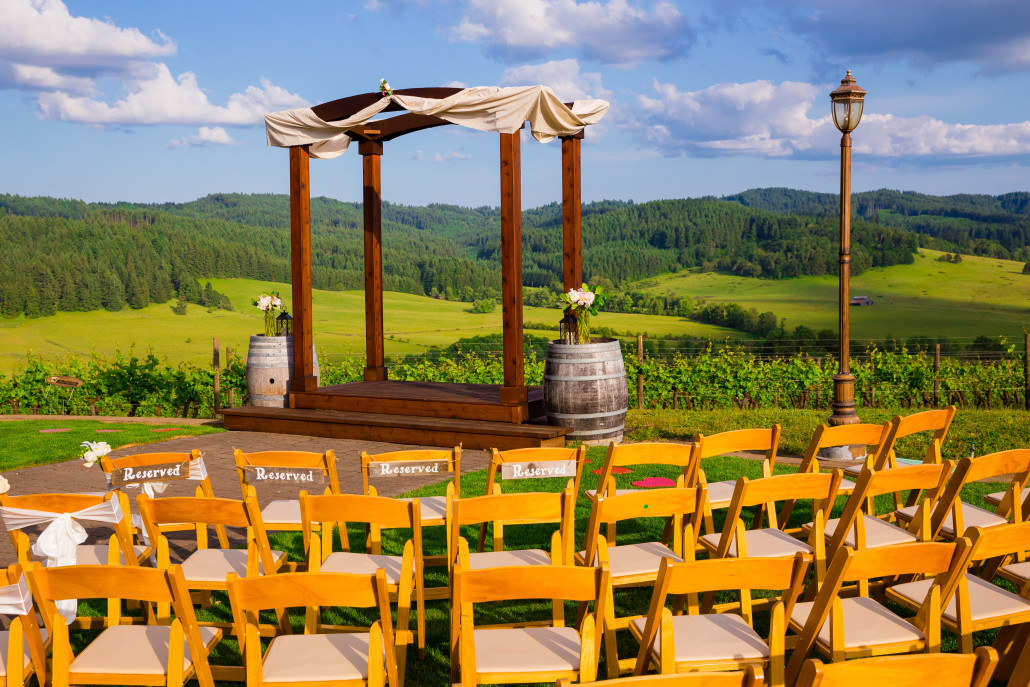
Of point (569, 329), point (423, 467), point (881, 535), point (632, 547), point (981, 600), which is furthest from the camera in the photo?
point (569, 329)

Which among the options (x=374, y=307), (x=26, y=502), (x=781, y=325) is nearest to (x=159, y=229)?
(x=781, y=325)

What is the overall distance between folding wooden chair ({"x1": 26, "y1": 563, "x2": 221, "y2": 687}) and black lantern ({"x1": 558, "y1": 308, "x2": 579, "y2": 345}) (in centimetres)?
560

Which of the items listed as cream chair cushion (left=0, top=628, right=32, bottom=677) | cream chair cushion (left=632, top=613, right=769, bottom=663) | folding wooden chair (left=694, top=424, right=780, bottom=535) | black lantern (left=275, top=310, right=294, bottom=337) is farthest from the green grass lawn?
cream chair cushion (left=632, top=613, right=769, bottom=663)

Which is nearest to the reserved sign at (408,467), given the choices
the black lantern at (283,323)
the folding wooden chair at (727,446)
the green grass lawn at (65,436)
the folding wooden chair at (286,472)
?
the folding wooden chair at (286,472)

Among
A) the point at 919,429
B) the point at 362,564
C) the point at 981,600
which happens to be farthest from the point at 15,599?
the point at 919,429

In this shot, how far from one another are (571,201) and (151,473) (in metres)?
5.15

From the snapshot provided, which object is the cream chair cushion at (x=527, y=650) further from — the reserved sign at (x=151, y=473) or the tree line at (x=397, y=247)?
the tree line at (x=397, y=247)

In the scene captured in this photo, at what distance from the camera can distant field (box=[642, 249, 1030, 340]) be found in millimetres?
35094

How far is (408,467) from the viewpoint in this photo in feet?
13.1

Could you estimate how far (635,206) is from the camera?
4038cm

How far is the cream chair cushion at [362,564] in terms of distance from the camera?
3.32m

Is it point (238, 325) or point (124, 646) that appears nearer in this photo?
point (124, 646)

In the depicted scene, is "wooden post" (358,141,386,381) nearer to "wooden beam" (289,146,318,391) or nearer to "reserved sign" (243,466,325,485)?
"wooden beam" (289,146,318,391)

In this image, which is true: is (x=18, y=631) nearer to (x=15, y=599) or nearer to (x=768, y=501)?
(x=15, y=599)
